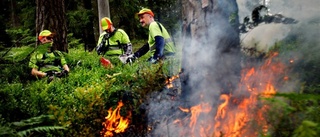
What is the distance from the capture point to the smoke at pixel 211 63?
439cm

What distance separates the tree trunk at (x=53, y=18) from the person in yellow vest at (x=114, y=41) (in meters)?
1.37

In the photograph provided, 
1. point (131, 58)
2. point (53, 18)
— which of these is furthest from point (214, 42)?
point (53, 18)

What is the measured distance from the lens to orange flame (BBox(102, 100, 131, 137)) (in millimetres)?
4969

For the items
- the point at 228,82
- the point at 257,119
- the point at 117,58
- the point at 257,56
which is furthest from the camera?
the point at 117,58

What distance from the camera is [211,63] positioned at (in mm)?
4477

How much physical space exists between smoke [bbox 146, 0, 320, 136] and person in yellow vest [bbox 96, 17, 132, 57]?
8.63ft

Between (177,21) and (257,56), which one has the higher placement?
(177,21)

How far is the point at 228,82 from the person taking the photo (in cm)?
438

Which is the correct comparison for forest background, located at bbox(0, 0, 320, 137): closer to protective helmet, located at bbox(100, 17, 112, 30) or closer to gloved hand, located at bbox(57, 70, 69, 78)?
gloved hand, located at bbox(57, 70, 69, 78)

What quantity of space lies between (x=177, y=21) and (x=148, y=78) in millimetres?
12200

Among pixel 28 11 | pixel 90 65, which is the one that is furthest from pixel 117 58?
pixel 28 11

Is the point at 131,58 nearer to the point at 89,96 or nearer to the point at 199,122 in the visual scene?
the point at 89,96

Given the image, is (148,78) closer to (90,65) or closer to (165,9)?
(90,65)

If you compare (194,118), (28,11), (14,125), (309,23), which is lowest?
(194,118)
